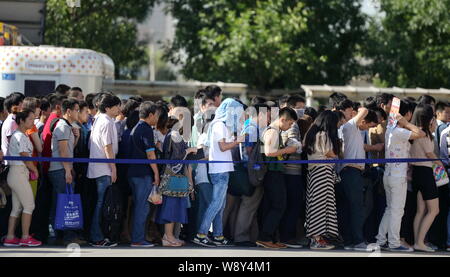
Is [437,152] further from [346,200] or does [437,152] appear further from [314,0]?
[314,0]

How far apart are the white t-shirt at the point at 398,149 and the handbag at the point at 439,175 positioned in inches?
18.9

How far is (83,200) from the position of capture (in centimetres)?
1219

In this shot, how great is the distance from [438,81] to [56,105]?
63.1 feet

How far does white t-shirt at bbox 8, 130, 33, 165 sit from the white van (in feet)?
18.7

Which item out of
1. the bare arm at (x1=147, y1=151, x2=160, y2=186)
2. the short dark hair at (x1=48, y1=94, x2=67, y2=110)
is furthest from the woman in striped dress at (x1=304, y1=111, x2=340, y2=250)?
the short dark hair at (x1=48, y1=94, x2=67, y2=110)

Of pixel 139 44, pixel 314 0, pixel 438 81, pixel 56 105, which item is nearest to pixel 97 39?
pixel 139 44

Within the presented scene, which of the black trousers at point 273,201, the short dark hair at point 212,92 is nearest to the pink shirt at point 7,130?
the short dark hair at point 212,92

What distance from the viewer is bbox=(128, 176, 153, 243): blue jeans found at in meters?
12.0

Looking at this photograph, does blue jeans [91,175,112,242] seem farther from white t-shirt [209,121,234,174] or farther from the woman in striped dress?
the woman in striped dress

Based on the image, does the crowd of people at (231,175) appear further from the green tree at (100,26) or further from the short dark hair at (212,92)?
the green tree at (100,26)

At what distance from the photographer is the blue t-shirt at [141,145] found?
11914 millimetres

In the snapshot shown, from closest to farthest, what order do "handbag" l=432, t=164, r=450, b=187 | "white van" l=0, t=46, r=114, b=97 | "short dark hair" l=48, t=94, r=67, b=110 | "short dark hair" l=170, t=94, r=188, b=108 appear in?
"short dark hair" l=48, t=94, r=67, b=110 < "handbag" l=432, t=164, r=450, b=187 < "short dark hair" l=170, t=94, r=188, b=108 < "white van" l=0, t=46, r=114, b=97

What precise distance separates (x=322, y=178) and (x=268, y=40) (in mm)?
15274

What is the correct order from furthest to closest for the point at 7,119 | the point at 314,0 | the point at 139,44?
the point at 139,44 < the point at 314,0 < the point at 7,119
